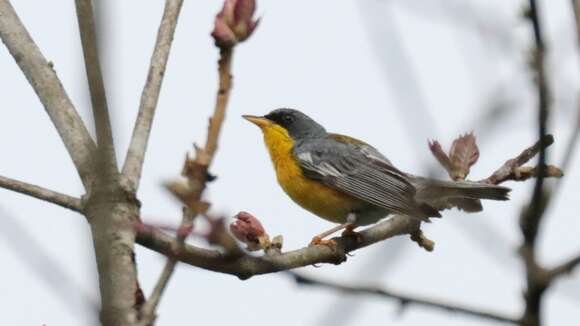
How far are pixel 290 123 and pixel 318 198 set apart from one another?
5.43 feet

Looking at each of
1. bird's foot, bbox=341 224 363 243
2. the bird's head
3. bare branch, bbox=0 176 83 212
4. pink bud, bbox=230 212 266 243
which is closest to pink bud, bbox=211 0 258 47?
bare branch, bbox=0 176 83 212

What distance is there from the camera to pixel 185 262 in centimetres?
225

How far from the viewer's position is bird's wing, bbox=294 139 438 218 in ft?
25.6

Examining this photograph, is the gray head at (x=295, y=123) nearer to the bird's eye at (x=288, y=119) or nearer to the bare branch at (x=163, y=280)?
the bird's eye at (x=288, y=119)

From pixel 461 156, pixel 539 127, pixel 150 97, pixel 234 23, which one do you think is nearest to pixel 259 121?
pixel 461 156

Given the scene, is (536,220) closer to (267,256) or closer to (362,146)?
(267,256)

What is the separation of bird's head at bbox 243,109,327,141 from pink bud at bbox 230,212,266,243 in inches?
187

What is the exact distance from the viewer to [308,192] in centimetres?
824

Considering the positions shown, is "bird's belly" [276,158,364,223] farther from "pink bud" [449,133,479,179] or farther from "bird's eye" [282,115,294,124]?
"pink bud" [449,133,479,179]

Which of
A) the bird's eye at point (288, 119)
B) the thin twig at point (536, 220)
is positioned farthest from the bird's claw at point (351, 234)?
the thin twig at point (536, 220)

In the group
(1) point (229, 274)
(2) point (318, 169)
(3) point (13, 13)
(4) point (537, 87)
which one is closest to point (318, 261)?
(1) point (229, 274)

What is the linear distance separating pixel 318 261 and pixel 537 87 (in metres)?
3.03

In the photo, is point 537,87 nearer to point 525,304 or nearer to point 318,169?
point 525,304

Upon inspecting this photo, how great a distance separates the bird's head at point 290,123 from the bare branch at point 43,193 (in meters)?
5.61
